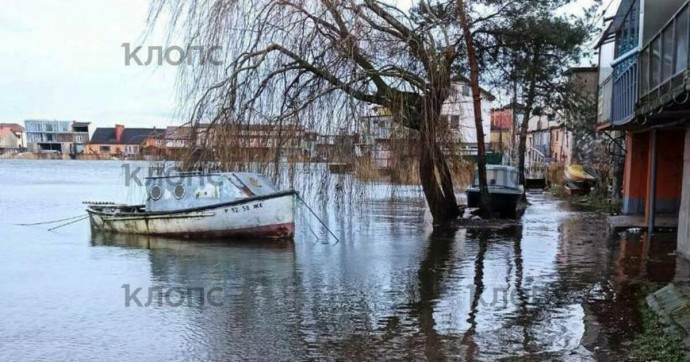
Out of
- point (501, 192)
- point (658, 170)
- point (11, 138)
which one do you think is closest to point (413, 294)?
point (658, 170)

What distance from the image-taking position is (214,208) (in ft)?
62.0

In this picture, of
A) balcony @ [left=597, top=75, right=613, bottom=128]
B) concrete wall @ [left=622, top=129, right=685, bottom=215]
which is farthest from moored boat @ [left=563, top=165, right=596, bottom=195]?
balcony @ [left=597, top=75, right=613, bottom=128]

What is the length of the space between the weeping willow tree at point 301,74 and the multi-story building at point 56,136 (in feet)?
420

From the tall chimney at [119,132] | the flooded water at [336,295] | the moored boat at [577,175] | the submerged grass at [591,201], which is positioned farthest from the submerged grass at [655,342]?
the tall chimney at [119,132]

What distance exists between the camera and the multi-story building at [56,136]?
5384 inches

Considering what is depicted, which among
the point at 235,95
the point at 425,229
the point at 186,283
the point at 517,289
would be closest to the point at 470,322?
the point at 517,289

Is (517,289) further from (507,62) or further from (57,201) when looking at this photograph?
(57,201)

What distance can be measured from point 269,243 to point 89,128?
12963cm

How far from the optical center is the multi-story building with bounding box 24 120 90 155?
137 m

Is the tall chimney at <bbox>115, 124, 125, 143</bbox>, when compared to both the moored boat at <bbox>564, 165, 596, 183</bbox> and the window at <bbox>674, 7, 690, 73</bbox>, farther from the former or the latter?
the window at <bbox>674, 7, 690, 73</bbox>

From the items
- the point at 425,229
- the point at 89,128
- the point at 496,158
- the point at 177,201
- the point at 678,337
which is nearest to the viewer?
the point at 678,337

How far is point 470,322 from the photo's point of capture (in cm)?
892

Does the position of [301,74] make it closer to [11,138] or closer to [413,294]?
[413,294]

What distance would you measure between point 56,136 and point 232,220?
137276 mm
